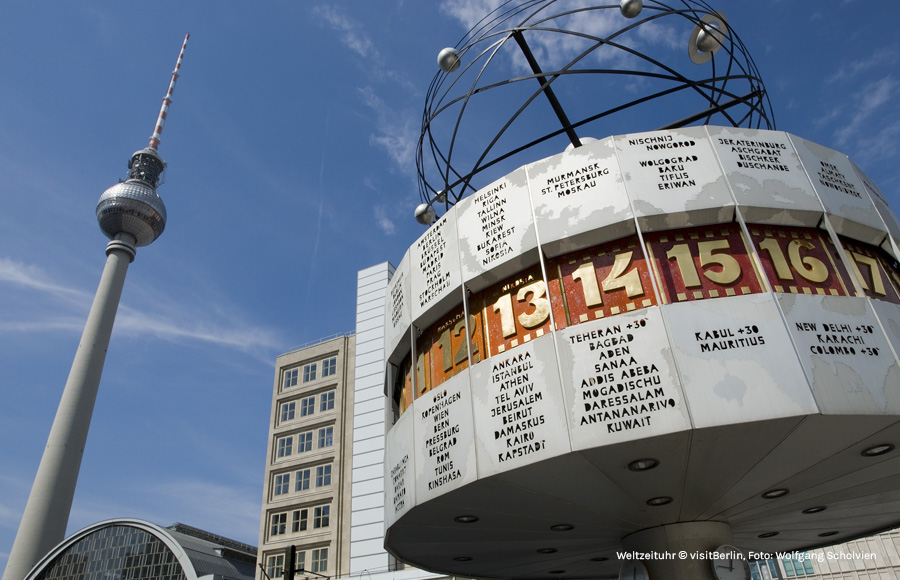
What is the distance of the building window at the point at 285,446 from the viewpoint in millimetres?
54156

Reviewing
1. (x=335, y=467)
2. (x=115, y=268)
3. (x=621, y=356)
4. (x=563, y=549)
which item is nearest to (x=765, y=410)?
(x=621, y=356)

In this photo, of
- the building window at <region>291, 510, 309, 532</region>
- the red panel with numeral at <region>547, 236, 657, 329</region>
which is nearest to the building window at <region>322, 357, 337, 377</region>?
the building window at <region>291, 510, 309, 532</region>

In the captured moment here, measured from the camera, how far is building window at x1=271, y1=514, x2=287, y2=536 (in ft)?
165

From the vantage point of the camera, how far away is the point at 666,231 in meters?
12.4

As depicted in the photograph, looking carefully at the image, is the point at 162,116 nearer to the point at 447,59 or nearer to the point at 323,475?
the point at 323,475

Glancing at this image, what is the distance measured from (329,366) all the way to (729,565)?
46.5 metres

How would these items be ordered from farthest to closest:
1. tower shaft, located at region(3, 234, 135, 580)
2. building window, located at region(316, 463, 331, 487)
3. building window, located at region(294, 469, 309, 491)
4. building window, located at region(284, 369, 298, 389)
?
tower shaft, located at region(3, 234, 135, 580) → building window, located at region(284, 369, 298, 389) → building window, located at region(294, 469, 309, 491) → building window, located at region(316, 463, 331, 487)

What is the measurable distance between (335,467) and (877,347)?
150ft

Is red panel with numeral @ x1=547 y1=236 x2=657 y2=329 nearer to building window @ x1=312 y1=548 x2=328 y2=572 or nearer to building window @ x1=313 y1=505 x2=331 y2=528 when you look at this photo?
building window @ x1=312 y1=548 x2=328 y2=572

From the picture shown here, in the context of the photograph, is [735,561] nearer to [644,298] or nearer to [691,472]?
[691,472]

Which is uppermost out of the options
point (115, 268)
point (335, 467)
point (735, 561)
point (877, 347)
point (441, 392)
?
point (115, 268)

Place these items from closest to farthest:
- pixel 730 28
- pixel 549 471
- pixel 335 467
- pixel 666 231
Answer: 1. pixel 549 471
2. pixel 666 231
3. pixel 730 28
4. pixel 335 467

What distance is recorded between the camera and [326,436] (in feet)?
173

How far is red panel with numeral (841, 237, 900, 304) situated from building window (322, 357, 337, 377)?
48.0m
